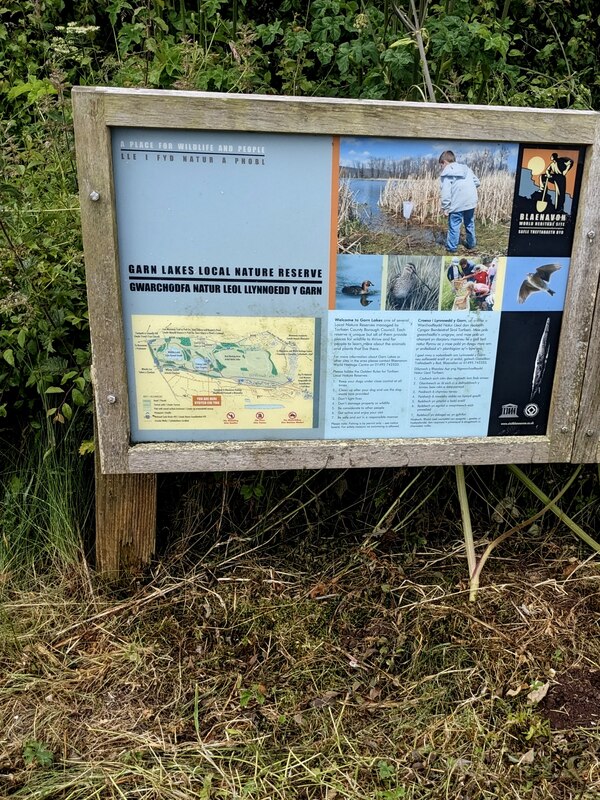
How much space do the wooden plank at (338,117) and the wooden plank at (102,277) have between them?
2.5 inches

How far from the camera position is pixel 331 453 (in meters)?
2.29

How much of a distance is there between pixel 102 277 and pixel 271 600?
128 centimetres

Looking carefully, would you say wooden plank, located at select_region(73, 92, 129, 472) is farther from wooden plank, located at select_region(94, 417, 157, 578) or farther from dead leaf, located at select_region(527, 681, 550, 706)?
dead leaf, located at select_region(527, 681, 550, 706)

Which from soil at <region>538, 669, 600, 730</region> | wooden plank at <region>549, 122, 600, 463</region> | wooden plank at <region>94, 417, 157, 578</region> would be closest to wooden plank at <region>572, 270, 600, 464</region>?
wooden plank at <region>549, 122, 600, 463</region>

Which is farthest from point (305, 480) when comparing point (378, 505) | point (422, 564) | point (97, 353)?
point (97, 353)

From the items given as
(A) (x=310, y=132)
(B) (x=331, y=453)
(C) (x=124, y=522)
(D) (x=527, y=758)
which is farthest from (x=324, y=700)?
(A) (x=310, y=132)

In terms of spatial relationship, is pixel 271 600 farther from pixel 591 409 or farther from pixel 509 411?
pixel 591 409

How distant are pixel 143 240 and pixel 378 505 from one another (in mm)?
1419

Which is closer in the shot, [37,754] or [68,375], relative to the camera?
[37,754]

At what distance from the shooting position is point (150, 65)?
10.1 feet

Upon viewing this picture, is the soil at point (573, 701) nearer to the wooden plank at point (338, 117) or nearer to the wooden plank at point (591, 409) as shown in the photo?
the wooden plank at point (591, 409)

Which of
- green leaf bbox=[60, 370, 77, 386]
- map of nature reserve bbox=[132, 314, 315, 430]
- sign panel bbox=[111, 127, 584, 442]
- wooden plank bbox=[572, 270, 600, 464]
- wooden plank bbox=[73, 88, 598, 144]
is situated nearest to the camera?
wooden plank bbox=[73, 88, 598, 144]

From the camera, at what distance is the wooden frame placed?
6.42 ft

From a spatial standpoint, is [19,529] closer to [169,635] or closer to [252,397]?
[169,635]
